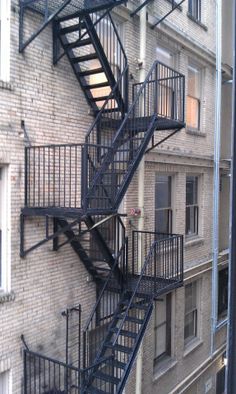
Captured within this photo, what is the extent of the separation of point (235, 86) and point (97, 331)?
24.0ft

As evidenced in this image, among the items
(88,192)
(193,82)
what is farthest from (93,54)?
(193,82)

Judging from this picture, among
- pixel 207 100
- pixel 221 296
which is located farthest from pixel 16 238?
pixel 221 296

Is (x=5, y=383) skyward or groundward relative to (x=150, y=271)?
groundward

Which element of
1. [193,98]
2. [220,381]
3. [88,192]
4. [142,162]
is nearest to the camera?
[88,192]

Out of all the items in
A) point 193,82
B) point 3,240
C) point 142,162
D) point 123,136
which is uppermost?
point 193,82

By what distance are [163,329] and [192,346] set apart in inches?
70.1

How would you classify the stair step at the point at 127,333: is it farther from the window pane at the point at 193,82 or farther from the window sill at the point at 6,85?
the window pane at the point at 193,82

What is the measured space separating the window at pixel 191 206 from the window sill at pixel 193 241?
0.18 metres

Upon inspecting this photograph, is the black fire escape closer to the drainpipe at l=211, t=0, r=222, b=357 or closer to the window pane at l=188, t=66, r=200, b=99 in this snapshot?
the window pane at l=188, t=66, r=200, b=99

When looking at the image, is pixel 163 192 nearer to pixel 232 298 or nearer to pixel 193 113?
pixel 193 113

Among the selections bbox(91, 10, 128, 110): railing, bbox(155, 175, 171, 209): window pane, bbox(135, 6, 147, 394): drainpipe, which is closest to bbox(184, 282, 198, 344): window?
bbox(155, 175, 171, 209): window pane

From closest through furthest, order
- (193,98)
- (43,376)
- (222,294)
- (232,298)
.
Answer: (232,298)
(43,376)
(193,98)
(222,294)

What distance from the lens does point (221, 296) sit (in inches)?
609

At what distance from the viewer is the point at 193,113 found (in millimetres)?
12727
